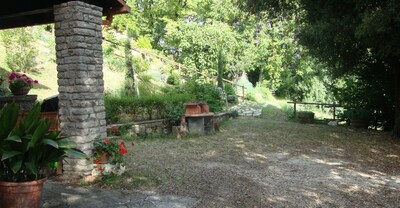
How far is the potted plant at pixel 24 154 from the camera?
3.70 meters

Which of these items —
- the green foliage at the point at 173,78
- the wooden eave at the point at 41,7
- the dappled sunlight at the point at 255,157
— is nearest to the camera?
the wooden eave at the point at 41,7

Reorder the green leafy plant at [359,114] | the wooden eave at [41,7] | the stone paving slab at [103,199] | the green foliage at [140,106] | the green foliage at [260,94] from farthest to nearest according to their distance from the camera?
the green foliage at [260,94]
the green leafy plant at [359,114]
the green foliage at [140,106]
the wooden eave at [41,7]
the stone paving slab at [103,199]

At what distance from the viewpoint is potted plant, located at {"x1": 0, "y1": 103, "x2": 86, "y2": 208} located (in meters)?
3.70

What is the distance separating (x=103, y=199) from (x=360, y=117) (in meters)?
9.83

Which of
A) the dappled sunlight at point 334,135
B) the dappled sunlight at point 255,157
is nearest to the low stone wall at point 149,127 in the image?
the dappled sunlight at point 255,157

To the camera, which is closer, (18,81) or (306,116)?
(18,81)

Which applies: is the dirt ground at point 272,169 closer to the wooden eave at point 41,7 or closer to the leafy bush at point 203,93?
the leafy bush at point 203,93

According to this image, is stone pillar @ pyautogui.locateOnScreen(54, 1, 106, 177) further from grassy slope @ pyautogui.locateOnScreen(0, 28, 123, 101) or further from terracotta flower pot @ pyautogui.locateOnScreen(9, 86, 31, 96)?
grassy slope @ pyautogui.locateOnScreen(0, 28, 123, 101)

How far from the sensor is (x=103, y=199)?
15.3ft

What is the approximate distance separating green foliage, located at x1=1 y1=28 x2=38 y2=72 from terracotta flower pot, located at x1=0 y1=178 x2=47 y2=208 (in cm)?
1043

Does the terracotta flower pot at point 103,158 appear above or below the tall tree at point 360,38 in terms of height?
below

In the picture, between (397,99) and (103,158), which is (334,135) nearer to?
(397,99)

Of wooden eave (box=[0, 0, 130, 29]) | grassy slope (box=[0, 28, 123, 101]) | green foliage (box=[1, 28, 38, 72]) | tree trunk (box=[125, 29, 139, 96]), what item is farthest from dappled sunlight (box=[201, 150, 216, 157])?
green foliage (box=[1, 28, 38, 72])

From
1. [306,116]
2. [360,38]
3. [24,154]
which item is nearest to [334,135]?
[306,116]
